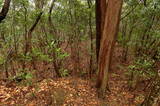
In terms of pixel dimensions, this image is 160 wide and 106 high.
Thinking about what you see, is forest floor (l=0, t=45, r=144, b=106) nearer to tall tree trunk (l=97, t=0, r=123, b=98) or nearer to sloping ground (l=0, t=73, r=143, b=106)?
sloping ground (l=0, t=73, r=143, b=106)

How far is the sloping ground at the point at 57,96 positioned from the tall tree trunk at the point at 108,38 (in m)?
0.37

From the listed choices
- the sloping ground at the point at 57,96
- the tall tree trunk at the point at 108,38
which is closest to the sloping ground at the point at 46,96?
the sloping ground at the point at 57,96

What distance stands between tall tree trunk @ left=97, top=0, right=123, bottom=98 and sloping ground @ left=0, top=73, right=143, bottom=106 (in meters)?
0.37

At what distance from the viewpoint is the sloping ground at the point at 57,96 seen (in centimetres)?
374

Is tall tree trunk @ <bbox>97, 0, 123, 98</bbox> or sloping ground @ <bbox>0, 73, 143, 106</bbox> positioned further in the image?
tall tree trunk @ <bbox>97, 0, 123, 98</bbox>

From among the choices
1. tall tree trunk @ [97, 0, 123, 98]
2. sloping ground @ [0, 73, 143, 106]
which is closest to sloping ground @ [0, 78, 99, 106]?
sloping ground @ [0, 73, 143, 106]

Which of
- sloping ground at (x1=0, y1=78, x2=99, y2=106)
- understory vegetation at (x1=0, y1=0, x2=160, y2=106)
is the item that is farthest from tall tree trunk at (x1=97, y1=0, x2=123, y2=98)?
sloping ground at (x1=0, y1=78, x2=99, y2=106)

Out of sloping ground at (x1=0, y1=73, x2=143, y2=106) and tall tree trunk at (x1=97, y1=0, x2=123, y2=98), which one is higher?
tall tree trunk at (x1=97, y1=0, x2=123, y2=98)

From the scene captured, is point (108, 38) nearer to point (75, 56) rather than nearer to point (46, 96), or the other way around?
point (46, 96)

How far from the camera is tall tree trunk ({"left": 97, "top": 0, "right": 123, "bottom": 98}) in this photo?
3.93 meters

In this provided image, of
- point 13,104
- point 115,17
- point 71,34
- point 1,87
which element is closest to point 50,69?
point 71,34

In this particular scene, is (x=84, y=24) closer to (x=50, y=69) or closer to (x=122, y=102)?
(x=50, y=69)

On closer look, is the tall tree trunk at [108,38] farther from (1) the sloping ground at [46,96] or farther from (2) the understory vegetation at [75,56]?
(1) the sloping ground at [46,96]

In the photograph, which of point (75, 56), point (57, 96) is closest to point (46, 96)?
point (57, 96)
